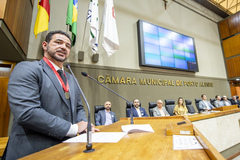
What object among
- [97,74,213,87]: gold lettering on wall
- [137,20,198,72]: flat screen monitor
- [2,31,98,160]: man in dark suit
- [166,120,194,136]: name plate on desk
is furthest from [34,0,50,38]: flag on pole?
[166,120,194,136]: name plate on desk

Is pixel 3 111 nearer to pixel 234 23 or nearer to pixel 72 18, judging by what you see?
pixel 72 18

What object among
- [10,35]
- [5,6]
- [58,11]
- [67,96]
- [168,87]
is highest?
[58,11]

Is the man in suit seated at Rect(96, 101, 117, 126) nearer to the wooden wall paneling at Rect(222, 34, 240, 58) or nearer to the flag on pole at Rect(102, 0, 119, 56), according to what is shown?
the flag on pole at Rect(102, 0, 119, 56)

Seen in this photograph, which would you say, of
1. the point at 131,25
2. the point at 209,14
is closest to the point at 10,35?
the point at 131,25

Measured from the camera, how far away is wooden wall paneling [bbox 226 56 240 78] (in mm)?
6822

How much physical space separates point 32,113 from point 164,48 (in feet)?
16.5

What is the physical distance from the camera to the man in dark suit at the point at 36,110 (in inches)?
25.9

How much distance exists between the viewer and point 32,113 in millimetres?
649

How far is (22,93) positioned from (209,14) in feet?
32.2

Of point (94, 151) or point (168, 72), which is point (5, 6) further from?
point (168, 72)

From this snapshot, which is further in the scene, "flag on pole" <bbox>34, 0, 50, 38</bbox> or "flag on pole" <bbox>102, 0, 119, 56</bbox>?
"flag on pole" <bbox>102, 0, 119, 56</bbox>

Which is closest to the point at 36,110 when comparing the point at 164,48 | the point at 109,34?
the point at 109,34

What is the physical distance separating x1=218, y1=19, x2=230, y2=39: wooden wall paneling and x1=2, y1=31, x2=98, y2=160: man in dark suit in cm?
962

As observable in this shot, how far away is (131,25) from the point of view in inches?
185
